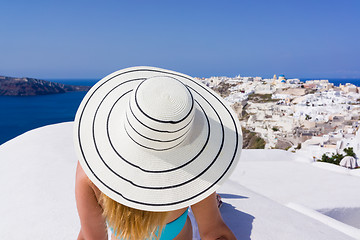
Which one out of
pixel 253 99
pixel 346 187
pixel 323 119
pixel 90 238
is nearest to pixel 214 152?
pixel 90 238

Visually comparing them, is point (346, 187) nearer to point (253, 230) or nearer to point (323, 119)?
point (253, 230)

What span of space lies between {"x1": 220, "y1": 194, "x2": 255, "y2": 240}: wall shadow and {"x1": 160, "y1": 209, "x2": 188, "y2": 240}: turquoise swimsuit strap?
1.10m

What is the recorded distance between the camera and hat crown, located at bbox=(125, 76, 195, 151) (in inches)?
21.7

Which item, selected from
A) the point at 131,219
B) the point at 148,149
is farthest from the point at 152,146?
the point at 131,219

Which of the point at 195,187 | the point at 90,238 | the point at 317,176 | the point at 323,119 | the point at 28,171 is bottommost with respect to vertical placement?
the point at 323,119

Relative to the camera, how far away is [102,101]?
68cm

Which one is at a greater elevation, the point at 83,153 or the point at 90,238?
the point at 83,153

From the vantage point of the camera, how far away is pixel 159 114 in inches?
21.7

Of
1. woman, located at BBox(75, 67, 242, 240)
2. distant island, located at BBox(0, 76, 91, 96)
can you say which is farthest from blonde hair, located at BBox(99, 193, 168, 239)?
distant island, located at BBox(0, 76, 91, 96)

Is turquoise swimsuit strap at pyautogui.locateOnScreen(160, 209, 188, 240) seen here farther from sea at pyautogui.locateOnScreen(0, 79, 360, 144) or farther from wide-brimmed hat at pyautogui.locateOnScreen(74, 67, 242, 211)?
sea at pyautogui.locateOnScreen(0, 79, 360, 144)

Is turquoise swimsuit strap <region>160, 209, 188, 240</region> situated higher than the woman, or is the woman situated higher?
the woman

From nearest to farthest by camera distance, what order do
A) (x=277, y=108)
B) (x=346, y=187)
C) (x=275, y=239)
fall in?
1. (x=275, y=239)
2. (x=346, y=187)
3. (x=277, y=108)

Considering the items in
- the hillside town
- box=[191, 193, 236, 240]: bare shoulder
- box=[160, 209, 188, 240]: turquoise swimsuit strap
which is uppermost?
box=[191, 193, 236, 240]: bare shoulder

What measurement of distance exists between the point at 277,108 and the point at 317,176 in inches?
1066
